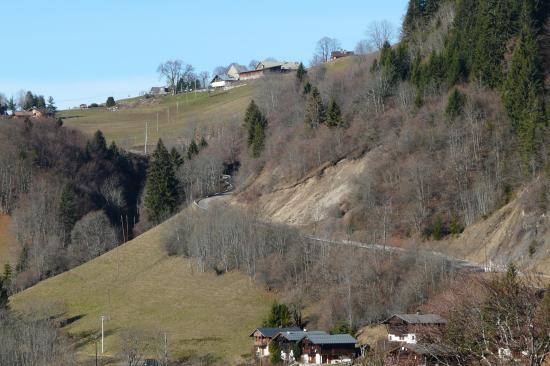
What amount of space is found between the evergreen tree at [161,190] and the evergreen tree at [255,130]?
27.7ft

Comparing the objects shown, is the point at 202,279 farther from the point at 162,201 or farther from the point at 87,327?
the point at 162,201

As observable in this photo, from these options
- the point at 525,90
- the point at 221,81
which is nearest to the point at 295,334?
the point at 525,90

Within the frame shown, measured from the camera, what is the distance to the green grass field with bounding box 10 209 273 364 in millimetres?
65000

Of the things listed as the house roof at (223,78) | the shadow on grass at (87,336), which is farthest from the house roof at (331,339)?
the house roof at (223,78)

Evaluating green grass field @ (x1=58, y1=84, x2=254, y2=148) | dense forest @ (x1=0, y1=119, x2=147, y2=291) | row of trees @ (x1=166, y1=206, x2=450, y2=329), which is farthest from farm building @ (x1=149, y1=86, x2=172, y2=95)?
row of trees @ (x1=166, y1=206, x2=450, y2=329)

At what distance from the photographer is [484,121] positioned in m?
77.2

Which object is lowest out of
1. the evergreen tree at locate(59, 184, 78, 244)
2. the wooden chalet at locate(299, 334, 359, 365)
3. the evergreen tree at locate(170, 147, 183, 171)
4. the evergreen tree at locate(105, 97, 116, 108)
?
the wooden chalet at locate(299, 334, 359, 365)

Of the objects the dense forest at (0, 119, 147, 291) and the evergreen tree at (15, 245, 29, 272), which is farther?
the dense forest at (0, 119, 147, 291)

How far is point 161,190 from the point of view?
98.1 meters

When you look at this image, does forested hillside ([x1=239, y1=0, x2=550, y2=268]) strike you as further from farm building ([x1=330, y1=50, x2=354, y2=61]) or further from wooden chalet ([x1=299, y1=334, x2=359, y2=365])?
farm building ([x1=330, y1=50, x2=354, y2=61])

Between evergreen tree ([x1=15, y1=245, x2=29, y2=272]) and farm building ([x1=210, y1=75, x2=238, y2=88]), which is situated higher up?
farm building ([x1=210, y1=75, x2=238, y2=88])

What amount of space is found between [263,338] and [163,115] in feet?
355

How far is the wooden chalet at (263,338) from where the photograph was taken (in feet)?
197

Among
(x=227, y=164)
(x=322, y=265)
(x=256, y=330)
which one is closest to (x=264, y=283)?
(x=322, y=265)
